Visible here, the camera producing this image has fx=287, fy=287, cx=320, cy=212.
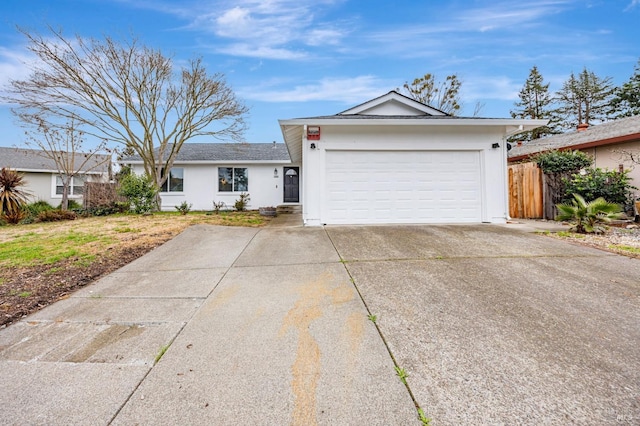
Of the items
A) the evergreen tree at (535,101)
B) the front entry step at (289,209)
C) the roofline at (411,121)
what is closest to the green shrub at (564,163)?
the roofline at (411,121)

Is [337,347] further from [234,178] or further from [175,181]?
[175,181]

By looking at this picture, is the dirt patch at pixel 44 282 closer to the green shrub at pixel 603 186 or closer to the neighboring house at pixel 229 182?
the neighboring house at pixel 229 182

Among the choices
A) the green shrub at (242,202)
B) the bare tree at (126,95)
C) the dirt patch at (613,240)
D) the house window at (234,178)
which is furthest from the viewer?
the house window at (234,178)

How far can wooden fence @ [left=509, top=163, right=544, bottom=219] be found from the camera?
909 cm

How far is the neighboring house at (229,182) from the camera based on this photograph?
14406mm

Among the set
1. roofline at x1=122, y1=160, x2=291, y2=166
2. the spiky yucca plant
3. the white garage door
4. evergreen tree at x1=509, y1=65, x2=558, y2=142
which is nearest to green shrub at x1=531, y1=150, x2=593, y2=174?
the white garage door

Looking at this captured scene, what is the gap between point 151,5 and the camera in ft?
30.6

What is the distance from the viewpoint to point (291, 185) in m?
14.7

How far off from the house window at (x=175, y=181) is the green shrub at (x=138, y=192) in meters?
3.33

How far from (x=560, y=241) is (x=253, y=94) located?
13435 mm

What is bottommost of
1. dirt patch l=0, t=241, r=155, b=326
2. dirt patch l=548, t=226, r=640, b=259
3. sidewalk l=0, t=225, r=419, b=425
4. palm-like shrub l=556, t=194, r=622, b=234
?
sidewalk l=0, t=225, r=419, b=425

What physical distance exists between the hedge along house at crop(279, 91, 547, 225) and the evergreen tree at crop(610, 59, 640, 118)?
25298 millimetres

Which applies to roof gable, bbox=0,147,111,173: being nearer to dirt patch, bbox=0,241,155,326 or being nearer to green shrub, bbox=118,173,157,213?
green shrub, bbox=118,173,157,213

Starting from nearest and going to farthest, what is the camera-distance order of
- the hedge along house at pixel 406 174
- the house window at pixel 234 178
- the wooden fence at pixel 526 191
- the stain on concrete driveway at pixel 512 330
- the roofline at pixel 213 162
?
the stain on concrete driveway at pixel 512 330 → the hedge along house at pixel 406 174 → the wooden fence at pixel 526 191 → the roofline at pixel 213 162 → the house window at pixel 234 178
